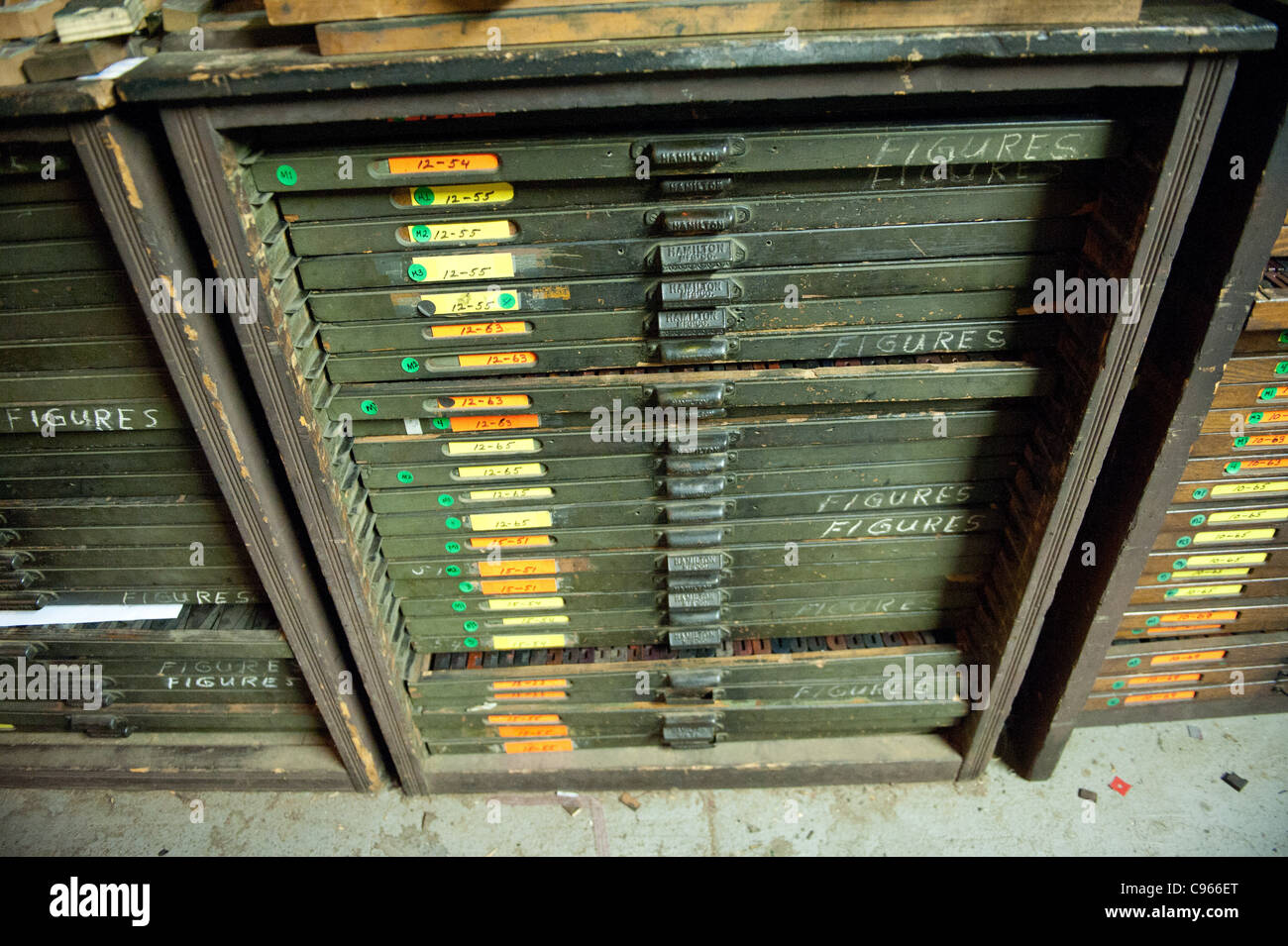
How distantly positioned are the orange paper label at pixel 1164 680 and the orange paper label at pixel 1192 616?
205 mm

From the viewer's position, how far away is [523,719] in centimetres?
227

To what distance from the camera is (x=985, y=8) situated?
1.29 meters

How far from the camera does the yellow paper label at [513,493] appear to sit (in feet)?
6.19

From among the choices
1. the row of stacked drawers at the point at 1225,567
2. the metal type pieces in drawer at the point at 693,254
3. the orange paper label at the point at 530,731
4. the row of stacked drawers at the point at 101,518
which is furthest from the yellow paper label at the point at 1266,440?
the row of stacked drawers at the point at 101,518

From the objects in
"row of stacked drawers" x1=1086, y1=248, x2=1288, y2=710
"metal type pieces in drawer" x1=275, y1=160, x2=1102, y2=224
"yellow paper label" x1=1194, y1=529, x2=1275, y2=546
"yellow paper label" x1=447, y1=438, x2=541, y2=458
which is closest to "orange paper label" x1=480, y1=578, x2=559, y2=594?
"yellow paper label" x1=447, y1=438, x2=541, y2=458

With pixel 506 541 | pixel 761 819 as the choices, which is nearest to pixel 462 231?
pixel 506 541

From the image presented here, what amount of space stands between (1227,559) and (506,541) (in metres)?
1.81

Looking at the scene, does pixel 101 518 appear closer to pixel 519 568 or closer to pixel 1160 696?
pixel 519 568

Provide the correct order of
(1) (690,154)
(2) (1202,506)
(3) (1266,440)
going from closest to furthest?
(1) (690,154) → (3) (1266,440) → (2) (1202,506)

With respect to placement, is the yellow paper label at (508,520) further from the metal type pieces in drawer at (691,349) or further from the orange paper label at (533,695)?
the orange paper label at (533,695)

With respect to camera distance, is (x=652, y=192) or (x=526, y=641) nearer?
(x=652, y=192)

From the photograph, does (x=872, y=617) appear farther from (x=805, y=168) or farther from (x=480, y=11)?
(x=480, y=11)

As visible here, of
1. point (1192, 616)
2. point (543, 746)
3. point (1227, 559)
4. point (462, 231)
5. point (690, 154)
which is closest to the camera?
point (690, 154)

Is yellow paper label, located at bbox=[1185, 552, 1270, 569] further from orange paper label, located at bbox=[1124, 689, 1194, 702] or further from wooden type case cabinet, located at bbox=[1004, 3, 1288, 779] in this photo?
orange paper label, located at bbox=[1124, 689, 1194, 702]
